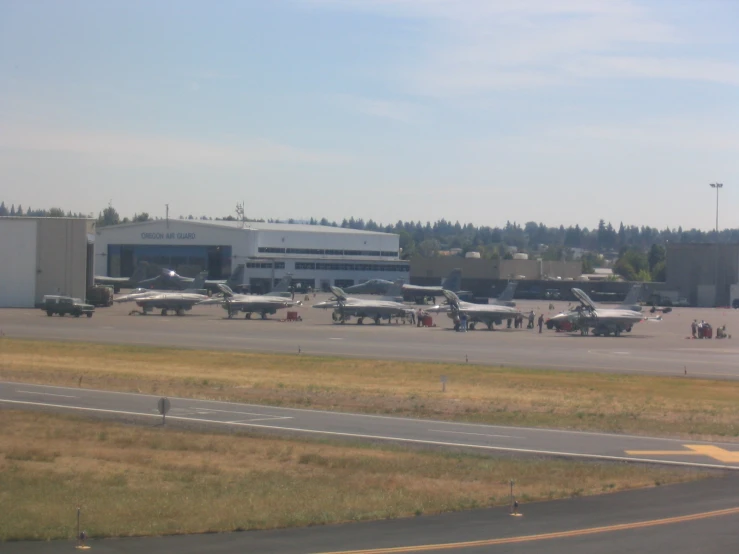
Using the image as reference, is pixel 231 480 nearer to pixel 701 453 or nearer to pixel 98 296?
pixel 701 453

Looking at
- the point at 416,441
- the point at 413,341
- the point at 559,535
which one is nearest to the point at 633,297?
the point at 413,341

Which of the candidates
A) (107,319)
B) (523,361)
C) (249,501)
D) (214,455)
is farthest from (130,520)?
(107,319)

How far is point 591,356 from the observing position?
55.5 meters

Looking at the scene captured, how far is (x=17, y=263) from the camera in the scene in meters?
96.4

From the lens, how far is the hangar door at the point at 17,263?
3762 inches

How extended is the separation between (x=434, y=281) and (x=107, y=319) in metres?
95.0

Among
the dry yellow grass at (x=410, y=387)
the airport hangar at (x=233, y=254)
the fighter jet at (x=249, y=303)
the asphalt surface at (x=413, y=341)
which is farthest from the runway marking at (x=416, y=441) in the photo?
the airport hangar at (x=233, y=254)

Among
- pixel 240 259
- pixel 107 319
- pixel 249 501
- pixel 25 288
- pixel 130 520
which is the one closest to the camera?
pixel 130 520

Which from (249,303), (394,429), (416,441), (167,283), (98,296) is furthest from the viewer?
(167,283)

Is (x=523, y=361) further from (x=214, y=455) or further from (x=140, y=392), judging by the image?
(x=214, y=455)

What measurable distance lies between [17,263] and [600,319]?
62335 mm

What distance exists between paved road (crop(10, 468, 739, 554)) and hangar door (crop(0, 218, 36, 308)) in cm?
8908

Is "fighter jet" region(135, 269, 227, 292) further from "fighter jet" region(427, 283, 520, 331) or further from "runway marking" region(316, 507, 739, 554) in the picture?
"runway marking" region(316, 507, 739, 554)

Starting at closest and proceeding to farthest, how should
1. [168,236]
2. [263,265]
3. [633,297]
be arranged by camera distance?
[633,297] < [263,265] < [168,236]
